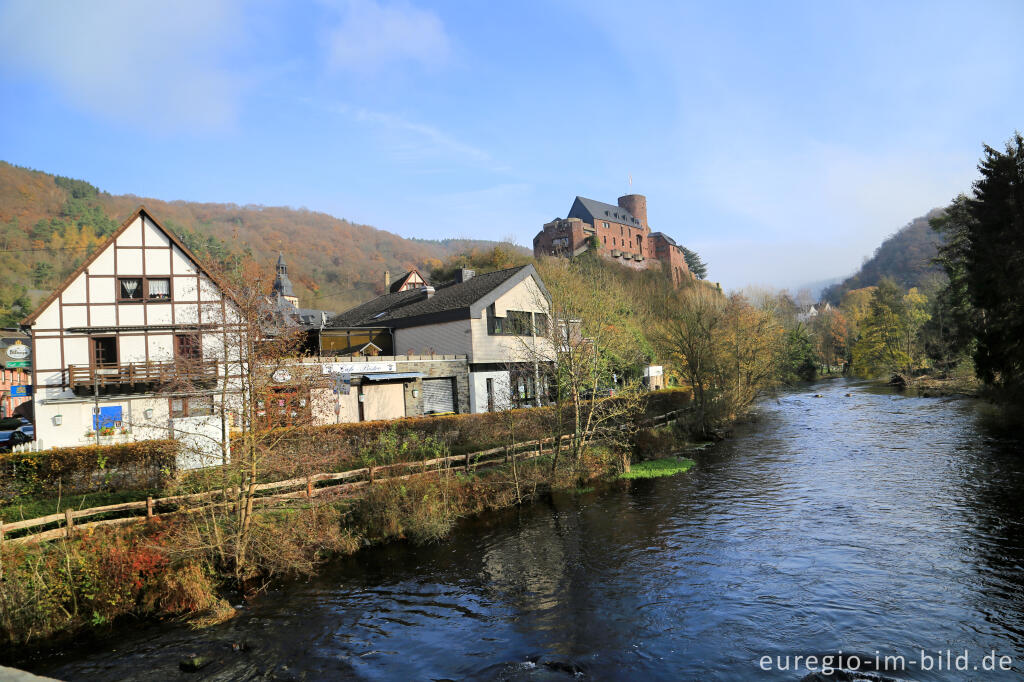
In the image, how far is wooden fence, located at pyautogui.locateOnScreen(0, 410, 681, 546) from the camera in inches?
498

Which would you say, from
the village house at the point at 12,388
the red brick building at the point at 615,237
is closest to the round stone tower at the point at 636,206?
the red brick building at the point at 615,237

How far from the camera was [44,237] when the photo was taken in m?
72.9

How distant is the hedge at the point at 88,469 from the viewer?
15855mm

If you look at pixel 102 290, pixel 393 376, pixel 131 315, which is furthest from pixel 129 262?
pixel 393 376

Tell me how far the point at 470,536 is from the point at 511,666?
7.41 m

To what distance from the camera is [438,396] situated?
100 feet

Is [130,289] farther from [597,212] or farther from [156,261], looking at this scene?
[597,212]

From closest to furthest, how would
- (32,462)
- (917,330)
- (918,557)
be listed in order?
(918,557), (32,462), (917,330)

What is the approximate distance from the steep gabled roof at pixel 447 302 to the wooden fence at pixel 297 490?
33.6 feet

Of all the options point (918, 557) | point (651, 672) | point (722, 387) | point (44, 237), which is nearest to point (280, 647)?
point (651, 672)

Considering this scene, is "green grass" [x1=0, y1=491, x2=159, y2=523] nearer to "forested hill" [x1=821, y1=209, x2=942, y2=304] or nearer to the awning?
the awning

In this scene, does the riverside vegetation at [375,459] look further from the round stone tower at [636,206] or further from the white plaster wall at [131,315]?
the round stone tower at [636,206]

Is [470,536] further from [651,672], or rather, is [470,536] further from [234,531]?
[651,672]

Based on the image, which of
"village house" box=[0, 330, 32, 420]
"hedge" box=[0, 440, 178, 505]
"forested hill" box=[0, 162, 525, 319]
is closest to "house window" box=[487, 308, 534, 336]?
"hedge" box=[0, 440, 178, 505]
